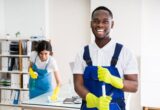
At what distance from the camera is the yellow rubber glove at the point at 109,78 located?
4.39 feet

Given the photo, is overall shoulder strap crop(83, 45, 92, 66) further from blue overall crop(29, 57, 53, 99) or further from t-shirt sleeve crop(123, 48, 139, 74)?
blue overall crop(29, 57, 53, 99)

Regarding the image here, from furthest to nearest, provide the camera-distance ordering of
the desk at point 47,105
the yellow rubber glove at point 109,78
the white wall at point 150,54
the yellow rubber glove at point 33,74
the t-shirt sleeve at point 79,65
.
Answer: the white wall at point 150,54
the yellow rubber glove at point 33,74
the desk at point 47,105
the t-shirt sleeve at point 79,65
the yellow rubber glove at point 109,78

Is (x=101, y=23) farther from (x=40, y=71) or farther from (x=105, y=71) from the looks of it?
(x=40, y=71)

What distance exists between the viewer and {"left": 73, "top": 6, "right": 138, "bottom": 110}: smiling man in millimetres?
Answer: 1365

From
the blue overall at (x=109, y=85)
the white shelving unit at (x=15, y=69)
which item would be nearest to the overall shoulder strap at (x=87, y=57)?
the blue overall at (x=109, y=85)

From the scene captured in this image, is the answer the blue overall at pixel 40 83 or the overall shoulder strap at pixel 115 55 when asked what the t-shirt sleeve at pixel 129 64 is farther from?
the blue overall at pixel 40 83

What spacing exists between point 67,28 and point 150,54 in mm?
1490

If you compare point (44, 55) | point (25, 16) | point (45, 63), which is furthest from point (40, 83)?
point (25, 16)

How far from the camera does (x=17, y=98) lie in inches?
180

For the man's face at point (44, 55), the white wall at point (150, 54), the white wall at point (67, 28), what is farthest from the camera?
the white wall at point (67, 28)

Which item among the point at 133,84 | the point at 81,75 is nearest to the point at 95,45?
the point at 81,75

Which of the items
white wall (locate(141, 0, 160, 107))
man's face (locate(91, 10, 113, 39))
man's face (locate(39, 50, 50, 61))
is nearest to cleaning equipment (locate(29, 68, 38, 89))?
man's face (locate(39, 50, 50, 61))

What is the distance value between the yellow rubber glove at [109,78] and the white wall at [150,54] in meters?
2.74

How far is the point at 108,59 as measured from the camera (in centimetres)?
141
